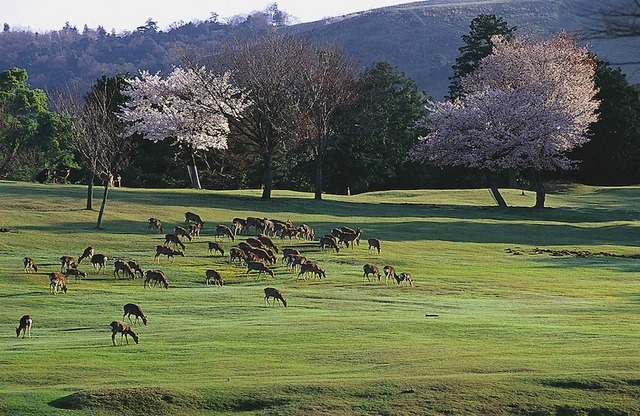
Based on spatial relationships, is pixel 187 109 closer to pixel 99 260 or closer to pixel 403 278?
pixel 99 260

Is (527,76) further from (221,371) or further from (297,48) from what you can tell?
(221,371)

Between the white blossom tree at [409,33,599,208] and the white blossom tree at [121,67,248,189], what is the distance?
1678 cm

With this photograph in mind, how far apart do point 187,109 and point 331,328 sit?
6415cm

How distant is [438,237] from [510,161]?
22758mm

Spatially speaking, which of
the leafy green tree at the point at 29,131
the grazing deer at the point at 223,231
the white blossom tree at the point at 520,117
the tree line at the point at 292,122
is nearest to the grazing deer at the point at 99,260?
the grazing deer at the point at 223,231

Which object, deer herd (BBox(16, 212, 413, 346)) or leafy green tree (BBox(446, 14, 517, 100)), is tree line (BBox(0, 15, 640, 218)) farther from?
deer herd (BBox(16, 212, 413, 346))

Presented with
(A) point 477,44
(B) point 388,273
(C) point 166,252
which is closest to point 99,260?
(C) point 166,252

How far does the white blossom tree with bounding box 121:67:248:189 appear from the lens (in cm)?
8269

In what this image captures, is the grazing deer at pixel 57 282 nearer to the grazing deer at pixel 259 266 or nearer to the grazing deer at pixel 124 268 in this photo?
the grazing deer at pixel 124 268

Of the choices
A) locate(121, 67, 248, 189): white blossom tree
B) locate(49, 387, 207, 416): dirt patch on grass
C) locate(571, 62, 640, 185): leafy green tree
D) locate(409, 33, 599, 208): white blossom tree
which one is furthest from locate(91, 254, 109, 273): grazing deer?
locate(571, 62, 640, 185): leafy green tree

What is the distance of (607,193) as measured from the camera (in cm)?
10019

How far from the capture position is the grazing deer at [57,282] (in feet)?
113

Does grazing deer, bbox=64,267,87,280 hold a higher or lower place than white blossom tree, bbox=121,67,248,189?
lower

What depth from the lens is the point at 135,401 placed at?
711 inches
